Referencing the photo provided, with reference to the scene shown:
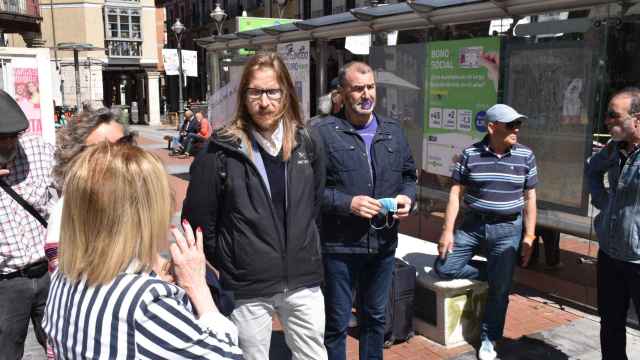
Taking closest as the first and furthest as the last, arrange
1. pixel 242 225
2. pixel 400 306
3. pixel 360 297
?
pixel 242 225
pixel 360 297
pixel 400 306

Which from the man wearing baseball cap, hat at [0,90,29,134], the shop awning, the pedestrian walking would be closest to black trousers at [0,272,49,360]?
the man wearing baseball cap

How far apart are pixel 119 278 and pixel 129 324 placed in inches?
4.7

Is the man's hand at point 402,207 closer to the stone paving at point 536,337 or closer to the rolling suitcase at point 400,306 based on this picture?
the rolling suitcase at point 400,306

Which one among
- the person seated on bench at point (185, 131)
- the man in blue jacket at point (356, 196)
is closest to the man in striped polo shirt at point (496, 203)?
the man in blue jacket at point (356, 196)

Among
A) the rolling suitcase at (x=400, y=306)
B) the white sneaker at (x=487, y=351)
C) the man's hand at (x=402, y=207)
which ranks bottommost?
the white sneaker at (x=487, y=351)

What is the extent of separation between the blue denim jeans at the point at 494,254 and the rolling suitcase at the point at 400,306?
351mm

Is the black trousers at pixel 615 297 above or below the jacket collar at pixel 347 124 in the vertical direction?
below

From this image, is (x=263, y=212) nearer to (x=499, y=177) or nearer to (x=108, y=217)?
(x=108, y=217)

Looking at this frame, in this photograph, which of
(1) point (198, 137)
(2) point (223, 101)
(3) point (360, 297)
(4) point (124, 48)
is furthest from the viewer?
(4) point (124, 48)

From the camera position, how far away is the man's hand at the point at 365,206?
116 inches

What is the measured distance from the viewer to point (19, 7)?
16531 millimetres

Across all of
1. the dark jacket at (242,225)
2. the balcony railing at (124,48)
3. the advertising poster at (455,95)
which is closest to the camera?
the dark jacket at (242,225)

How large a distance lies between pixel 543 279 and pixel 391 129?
3.03 meters

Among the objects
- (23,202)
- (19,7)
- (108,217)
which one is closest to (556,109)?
(23,202)
